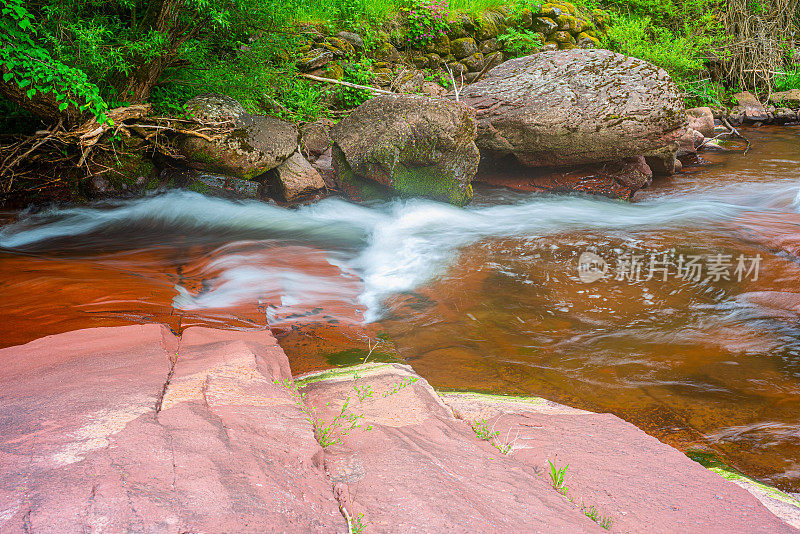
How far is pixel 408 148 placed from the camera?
25.9 feet

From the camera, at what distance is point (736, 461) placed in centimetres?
295

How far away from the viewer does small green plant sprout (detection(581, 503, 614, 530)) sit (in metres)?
1.92

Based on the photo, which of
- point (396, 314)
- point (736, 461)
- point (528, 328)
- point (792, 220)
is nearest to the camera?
point (736, 461)

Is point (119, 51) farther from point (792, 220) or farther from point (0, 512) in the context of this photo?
Result: point (792, 220)

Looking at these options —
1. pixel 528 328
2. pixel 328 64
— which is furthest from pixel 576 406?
pixel 328 64

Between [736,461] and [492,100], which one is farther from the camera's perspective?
[492,100]

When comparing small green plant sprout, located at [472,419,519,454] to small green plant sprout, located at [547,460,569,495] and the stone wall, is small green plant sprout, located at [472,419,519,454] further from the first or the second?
the stone wall

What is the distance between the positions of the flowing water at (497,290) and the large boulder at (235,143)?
0.62 metres

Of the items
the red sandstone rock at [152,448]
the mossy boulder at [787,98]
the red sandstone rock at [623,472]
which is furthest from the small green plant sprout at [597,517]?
the mossy boulder at [787,98]

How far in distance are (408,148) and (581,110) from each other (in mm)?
3085

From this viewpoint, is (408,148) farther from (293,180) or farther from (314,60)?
(314,60)

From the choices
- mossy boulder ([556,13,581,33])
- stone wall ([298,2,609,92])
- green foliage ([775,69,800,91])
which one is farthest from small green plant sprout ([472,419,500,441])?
green foliage ([775,69,800,91])

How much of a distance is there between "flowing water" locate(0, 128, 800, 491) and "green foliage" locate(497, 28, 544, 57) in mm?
5234

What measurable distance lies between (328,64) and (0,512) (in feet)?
34.3
